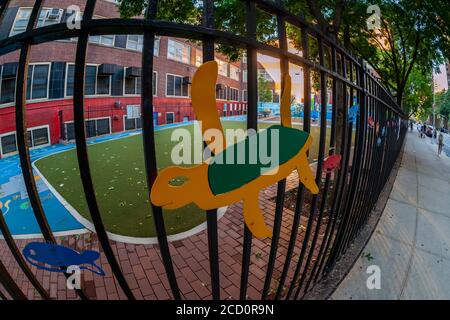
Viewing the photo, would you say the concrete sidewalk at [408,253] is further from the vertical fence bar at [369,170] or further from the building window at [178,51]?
the building window at [178,51]

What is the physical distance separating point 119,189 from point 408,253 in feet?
20.7

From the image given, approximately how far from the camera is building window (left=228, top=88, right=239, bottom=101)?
1324 inches

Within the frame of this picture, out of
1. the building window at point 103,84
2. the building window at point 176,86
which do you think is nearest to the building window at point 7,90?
the building window at point 103,84

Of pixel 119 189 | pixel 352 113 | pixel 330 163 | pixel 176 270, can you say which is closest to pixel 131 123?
pixel 119 189

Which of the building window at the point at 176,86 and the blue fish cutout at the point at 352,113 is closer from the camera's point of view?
the blue fish cutout at the point at 352,113

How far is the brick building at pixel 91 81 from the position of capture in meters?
12.6

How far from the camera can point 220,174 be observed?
1152 millimetres

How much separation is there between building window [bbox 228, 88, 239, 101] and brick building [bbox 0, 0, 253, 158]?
353 inches

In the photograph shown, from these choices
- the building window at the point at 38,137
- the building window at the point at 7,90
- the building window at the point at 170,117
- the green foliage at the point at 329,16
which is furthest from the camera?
the building window at the point at 170,117

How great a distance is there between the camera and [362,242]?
328 centimetres

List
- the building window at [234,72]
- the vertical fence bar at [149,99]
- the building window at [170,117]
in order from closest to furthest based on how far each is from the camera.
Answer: the vertical fence bar at [149,99], the building window at [170,117], the building window at [234,72]

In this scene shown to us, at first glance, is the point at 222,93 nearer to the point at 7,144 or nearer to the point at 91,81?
the point at 91,81
